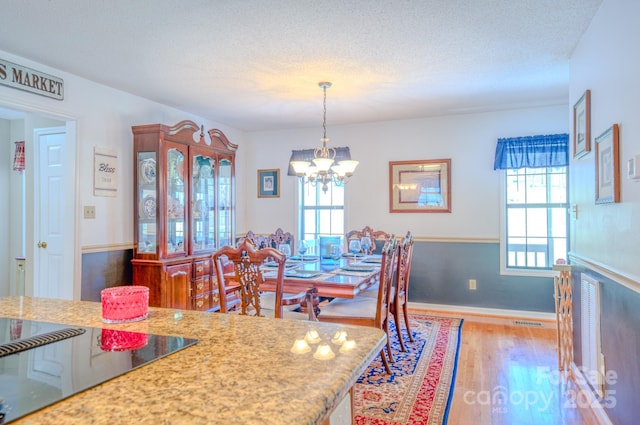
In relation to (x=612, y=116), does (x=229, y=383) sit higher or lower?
lower

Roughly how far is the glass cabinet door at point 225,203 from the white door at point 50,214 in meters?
1.60

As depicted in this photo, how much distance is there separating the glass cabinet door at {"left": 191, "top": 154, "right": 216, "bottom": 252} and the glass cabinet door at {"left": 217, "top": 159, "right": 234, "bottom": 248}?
122 millimetres

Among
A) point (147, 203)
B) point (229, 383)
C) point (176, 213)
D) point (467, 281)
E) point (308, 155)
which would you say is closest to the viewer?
point (229, 383)

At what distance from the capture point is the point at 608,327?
85.2 inches

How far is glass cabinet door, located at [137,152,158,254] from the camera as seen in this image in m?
3.94

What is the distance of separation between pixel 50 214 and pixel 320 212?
3.14 metres

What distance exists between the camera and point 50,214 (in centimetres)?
374

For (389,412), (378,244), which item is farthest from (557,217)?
(389,412)

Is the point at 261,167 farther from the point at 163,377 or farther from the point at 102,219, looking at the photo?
the point at 163,377

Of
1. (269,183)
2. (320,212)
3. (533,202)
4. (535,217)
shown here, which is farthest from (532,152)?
(269,183)

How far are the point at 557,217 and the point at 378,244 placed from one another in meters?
2.05

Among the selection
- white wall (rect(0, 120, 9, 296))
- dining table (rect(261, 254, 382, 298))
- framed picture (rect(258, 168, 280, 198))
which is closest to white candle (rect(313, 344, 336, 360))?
dining table (rect(261, 254, 382, 298))

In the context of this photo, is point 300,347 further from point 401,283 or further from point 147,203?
point 147,203

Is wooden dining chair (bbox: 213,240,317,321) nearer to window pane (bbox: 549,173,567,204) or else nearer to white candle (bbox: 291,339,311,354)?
white candle (bbox: 291,339,311,354)
